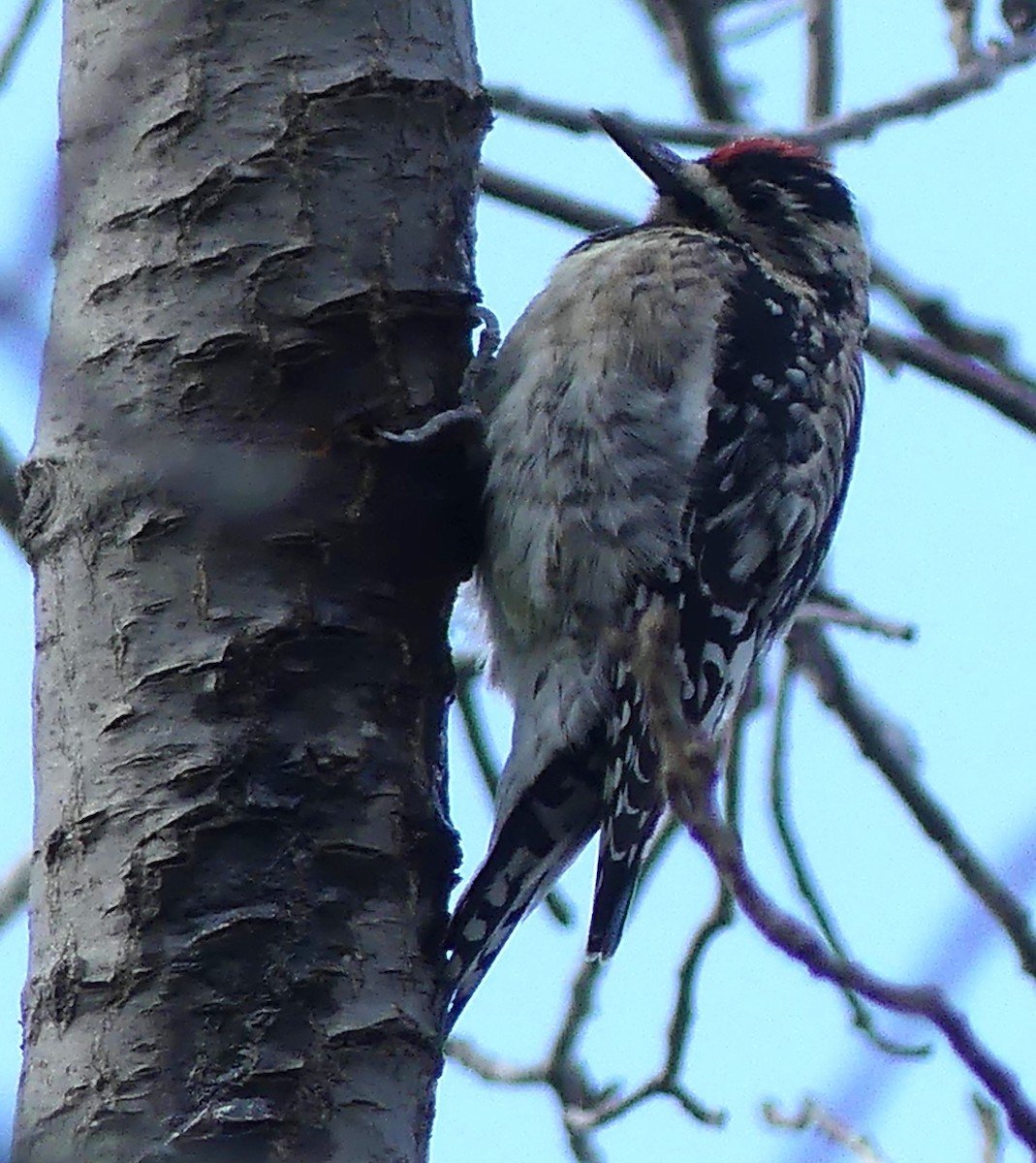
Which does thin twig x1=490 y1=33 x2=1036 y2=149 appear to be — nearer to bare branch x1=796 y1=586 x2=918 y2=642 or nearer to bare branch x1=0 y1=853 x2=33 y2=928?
bare branch x1=796 y1=586 x2=918 y2=642

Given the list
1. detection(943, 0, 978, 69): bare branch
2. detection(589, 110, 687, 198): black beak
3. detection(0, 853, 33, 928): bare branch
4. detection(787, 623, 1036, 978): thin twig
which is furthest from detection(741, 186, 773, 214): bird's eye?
detection(0, 853, 33, 928): bare branch

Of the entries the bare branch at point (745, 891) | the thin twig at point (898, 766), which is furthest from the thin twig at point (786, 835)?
the bare branch at point (745, 891)

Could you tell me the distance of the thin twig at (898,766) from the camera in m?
3.20

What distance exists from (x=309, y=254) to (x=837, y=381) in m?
1.62

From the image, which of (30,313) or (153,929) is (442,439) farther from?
(30,313)

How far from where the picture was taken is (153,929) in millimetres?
2094

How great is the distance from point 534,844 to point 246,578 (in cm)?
97

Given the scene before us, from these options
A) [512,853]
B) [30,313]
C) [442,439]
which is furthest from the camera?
[512,853]

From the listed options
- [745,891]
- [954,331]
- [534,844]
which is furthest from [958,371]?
[745,891]

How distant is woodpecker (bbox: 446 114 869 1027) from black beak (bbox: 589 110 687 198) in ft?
0.34

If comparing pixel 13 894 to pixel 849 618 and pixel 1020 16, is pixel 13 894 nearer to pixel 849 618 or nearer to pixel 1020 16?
pixel 849 618

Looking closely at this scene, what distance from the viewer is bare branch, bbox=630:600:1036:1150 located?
3.50 ft

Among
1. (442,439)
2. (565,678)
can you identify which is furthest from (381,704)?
(565,678)

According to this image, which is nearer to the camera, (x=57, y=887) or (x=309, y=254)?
(x=57, y=887)
